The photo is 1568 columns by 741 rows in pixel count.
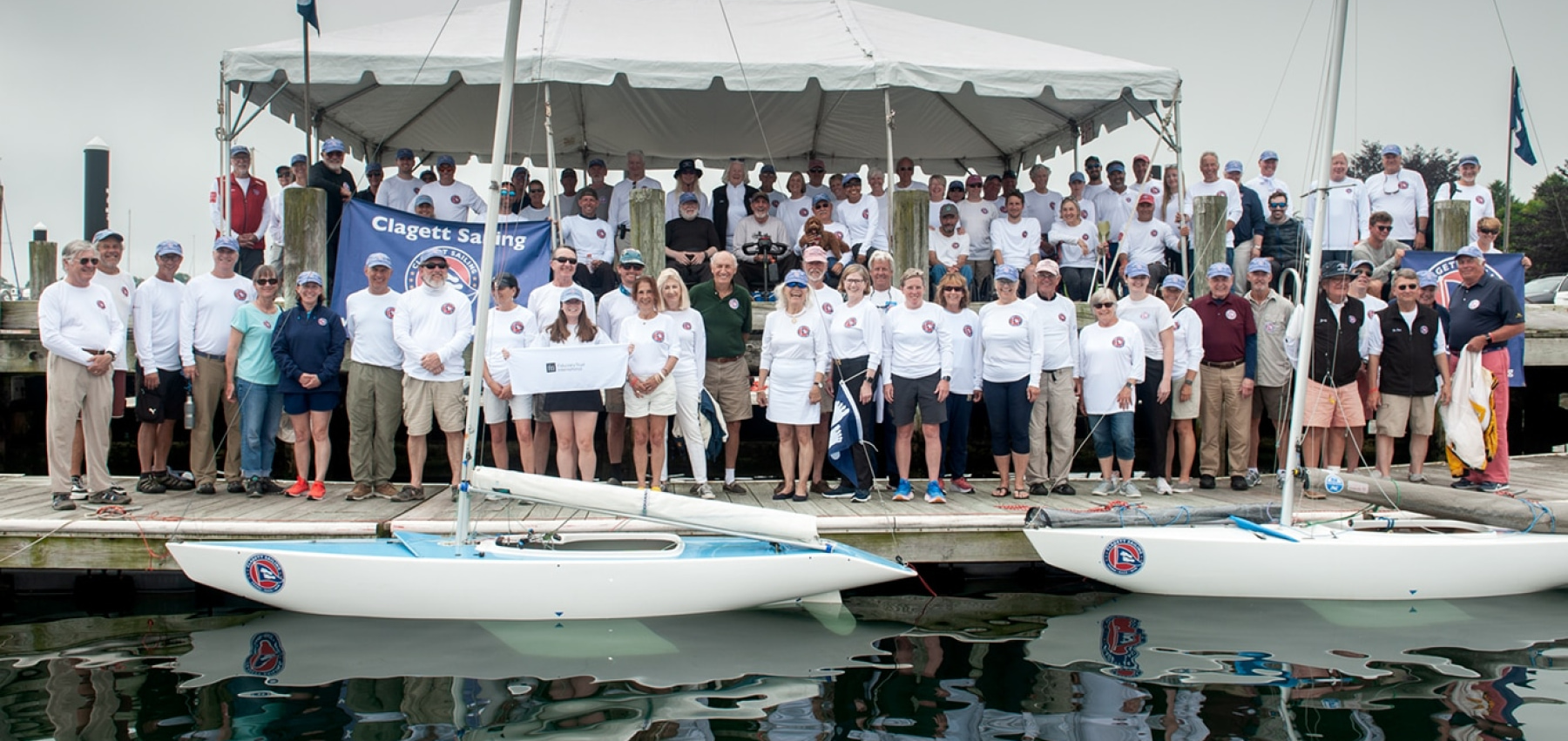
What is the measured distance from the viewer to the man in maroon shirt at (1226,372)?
8.81 m

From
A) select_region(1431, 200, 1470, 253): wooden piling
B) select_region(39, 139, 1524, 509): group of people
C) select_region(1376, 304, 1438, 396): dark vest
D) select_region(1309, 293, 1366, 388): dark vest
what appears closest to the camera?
select_region(39, 139, 1524, 509): group of people

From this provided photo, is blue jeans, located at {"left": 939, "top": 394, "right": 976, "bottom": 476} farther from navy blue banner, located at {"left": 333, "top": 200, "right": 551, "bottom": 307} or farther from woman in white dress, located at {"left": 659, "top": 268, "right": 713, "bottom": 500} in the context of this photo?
navy blue banner, located at {"left": 333, "top": 200, "right": 551, "bottom": 307}

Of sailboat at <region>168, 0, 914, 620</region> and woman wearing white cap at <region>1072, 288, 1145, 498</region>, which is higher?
woman wearing white cap at <region>1072, 288, 1145, 498</region>

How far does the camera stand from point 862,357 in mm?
8133

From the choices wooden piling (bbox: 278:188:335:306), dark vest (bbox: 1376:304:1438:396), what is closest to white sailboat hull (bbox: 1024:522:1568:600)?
dark vest (bbox: 1376:304:1438:396)

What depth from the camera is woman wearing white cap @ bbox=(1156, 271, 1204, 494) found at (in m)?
8.63

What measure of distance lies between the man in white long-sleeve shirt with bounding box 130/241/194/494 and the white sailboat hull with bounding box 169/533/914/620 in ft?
6.46

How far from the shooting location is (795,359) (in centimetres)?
800

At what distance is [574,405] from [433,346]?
122 centimetres

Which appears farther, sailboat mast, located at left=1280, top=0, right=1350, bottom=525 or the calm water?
sailboat mast, located at left=1280, top=0, right=1350, bottom=525

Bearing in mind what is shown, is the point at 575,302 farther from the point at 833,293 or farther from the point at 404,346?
the point at 833,293

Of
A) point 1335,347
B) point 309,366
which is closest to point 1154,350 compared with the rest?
point 1335,347

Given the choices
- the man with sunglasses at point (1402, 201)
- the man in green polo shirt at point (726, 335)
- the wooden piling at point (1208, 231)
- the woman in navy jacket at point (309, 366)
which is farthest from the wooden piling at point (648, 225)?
the man with sunglasses at point (1402, 201)

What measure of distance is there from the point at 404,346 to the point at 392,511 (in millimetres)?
1230
